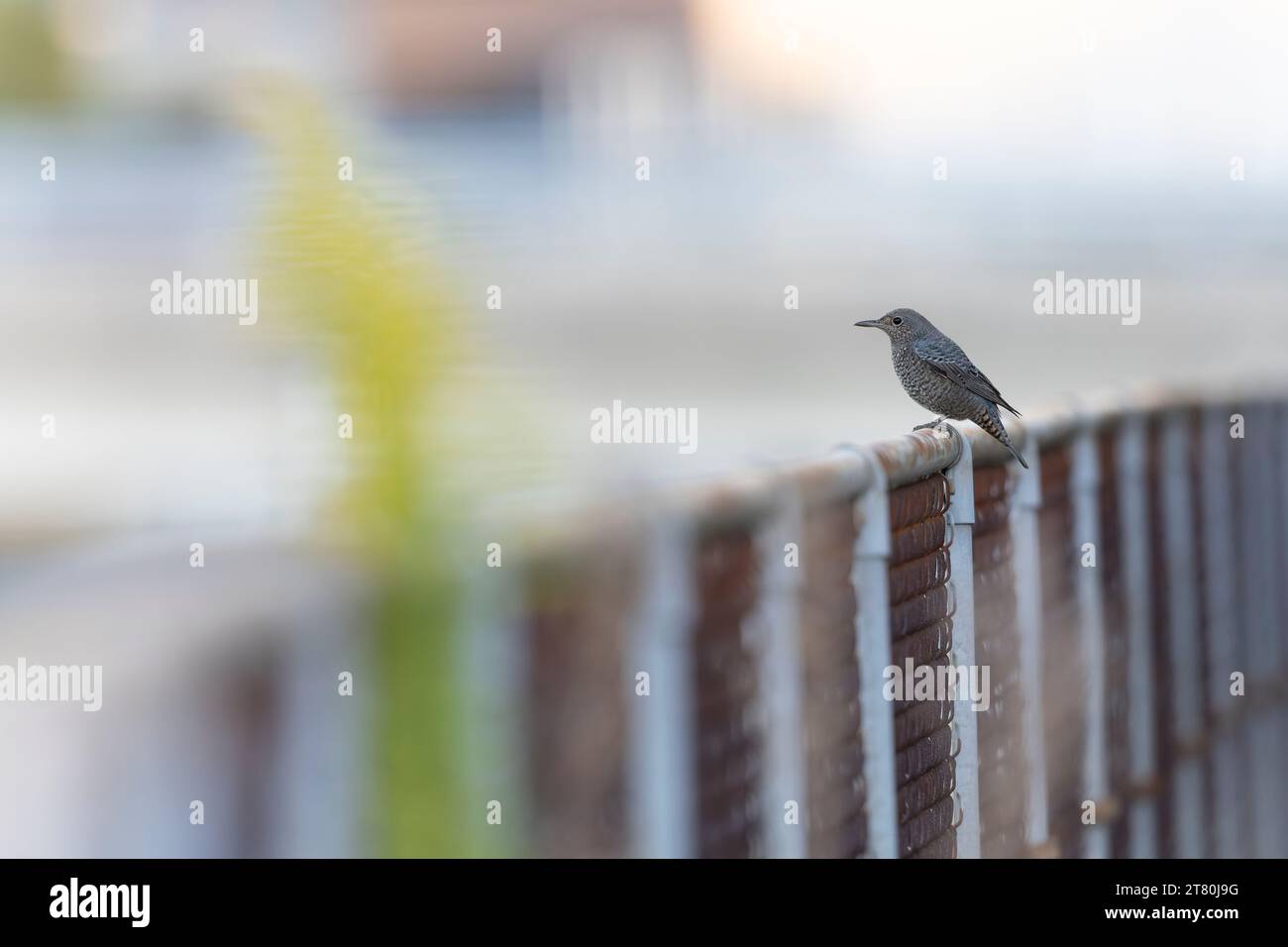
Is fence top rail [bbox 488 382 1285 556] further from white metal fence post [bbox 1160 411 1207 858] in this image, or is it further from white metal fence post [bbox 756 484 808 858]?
white metal fence post [bbox 1160 411 1207 858]

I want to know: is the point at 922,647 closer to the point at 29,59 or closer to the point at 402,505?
the point at 402,505

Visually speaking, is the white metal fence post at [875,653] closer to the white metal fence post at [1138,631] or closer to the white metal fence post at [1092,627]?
the white metal fence post at [1092,627]

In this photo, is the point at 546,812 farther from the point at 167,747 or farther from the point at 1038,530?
the point at 1038,530

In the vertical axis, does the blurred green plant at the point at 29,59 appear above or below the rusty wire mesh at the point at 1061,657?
above

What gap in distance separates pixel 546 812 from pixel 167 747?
867 millimetres

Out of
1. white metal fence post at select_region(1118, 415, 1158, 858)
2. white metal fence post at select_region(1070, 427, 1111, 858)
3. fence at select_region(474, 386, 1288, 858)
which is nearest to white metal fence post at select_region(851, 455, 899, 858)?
fence at select_region(474, 386, 1288, 858)

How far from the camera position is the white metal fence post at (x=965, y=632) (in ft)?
15.9

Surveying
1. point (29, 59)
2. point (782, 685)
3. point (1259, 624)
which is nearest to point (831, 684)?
point (782, 685)

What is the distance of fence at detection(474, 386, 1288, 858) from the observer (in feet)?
8.30

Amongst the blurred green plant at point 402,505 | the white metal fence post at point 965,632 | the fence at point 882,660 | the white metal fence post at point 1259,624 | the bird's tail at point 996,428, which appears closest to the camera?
the blurred green plant at point 402,505

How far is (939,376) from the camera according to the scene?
257 inches

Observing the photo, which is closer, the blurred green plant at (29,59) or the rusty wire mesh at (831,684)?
the rusty wire mesh at (831,684)

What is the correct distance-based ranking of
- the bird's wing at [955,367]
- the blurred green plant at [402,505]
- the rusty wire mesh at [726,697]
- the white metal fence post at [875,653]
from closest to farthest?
the blurred green plant at [402,505]
the rusty wire mesh at [726,697]
the white metal fence post at [875,653]
the bird's wing at [955,367]

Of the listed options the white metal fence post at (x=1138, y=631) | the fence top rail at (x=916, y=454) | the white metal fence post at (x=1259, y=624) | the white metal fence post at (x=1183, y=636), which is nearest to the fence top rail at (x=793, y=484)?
the fence top rail at (x=916, y=454)
